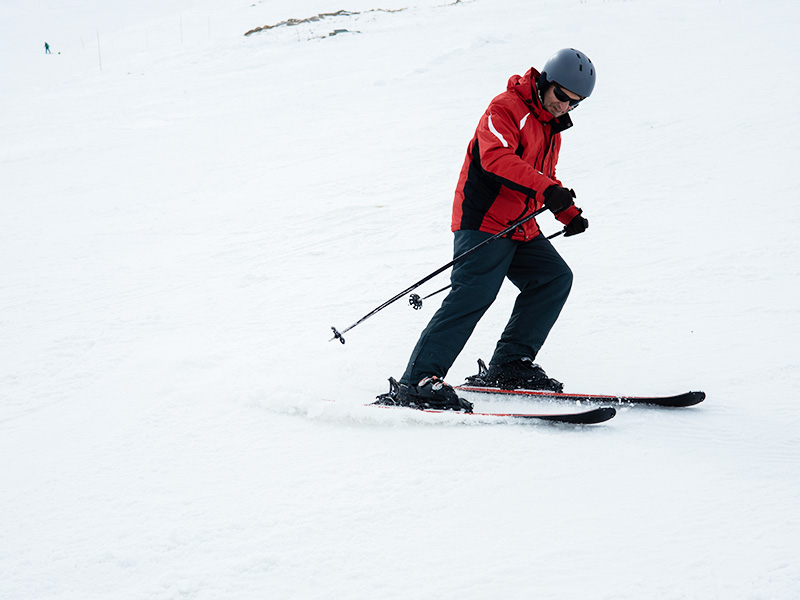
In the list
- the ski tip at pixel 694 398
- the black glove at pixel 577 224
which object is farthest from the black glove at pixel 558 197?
the ski tip at pixel 694 398

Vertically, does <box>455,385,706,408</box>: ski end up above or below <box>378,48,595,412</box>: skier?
below

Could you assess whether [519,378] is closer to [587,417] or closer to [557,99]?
[587,417]

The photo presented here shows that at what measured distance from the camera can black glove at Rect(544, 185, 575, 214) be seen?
2.88m

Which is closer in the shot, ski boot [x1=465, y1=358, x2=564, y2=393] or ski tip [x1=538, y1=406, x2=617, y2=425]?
ski tip [x1=538, y1=406, x2=617, y2=425]

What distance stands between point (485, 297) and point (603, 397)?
31.5 inches

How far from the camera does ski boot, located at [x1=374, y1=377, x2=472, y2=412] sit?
3105 millimetres

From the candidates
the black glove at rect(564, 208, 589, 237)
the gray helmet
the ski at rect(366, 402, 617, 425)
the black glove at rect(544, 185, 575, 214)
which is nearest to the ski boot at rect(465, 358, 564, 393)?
the ski at rect(366, 402, 617, 425)

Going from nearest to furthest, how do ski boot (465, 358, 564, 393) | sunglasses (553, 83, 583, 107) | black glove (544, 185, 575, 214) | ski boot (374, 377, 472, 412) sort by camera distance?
black glove (544, 185, 575, 214) → sunglasses (553, 83, 583, 107) → ski boot (374, 377, 472, 412) → ski boot (465, 358, 564, 393)

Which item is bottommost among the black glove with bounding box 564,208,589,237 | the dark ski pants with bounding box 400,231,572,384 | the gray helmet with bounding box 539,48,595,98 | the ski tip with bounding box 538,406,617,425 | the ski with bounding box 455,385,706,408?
the ski with bounding box 455,385,706,408

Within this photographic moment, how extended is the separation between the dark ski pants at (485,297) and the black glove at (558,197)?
0.37 meters

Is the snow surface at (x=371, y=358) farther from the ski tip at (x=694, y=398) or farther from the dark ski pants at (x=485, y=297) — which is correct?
the dark ski pants at (x=485, y=297)

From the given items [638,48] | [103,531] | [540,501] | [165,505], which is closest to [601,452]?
[540,501]

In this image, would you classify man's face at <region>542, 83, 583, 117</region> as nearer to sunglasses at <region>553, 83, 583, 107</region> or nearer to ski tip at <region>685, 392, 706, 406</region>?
sunglasses at <region>553, 83, 583, 107</region>

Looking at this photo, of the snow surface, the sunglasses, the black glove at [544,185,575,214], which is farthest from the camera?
the sunglasses
